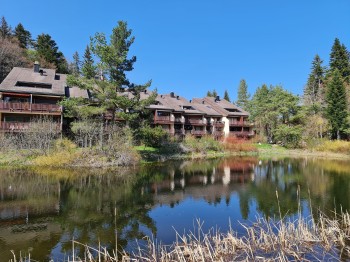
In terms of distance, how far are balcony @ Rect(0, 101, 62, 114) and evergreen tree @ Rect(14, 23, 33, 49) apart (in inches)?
1314

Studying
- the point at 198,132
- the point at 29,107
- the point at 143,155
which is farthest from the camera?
the point at 198,132

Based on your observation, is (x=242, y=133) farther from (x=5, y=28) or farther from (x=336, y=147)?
(x=5, y=28)

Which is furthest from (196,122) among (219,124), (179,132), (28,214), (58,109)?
(28,214)

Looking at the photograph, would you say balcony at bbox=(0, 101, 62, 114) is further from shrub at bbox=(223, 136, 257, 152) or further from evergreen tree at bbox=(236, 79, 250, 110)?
evergreen tree at bbox=(236, 79, 250, 110)

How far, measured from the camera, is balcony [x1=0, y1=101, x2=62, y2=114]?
3656cm

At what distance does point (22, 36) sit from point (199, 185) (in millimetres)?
64841

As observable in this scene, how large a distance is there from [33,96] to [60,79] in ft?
23.1

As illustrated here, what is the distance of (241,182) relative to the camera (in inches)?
952

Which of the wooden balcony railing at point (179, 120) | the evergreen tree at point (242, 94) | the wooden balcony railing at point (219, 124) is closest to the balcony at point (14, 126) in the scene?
the wooden balcony railing at point (179, 120)

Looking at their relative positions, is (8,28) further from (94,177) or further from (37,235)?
(37,235)

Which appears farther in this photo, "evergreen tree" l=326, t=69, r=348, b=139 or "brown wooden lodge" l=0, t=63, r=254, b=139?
"evergreen tree" l=326, t=69, r=348, b=139

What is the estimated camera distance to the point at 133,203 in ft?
54.8

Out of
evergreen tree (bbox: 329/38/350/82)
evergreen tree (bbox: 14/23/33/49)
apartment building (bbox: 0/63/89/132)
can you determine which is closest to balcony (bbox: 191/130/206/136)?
apartment building (bbox: 0/63/89/132)

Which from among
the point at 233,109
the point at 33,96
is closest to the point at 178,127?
the point at 233,109
